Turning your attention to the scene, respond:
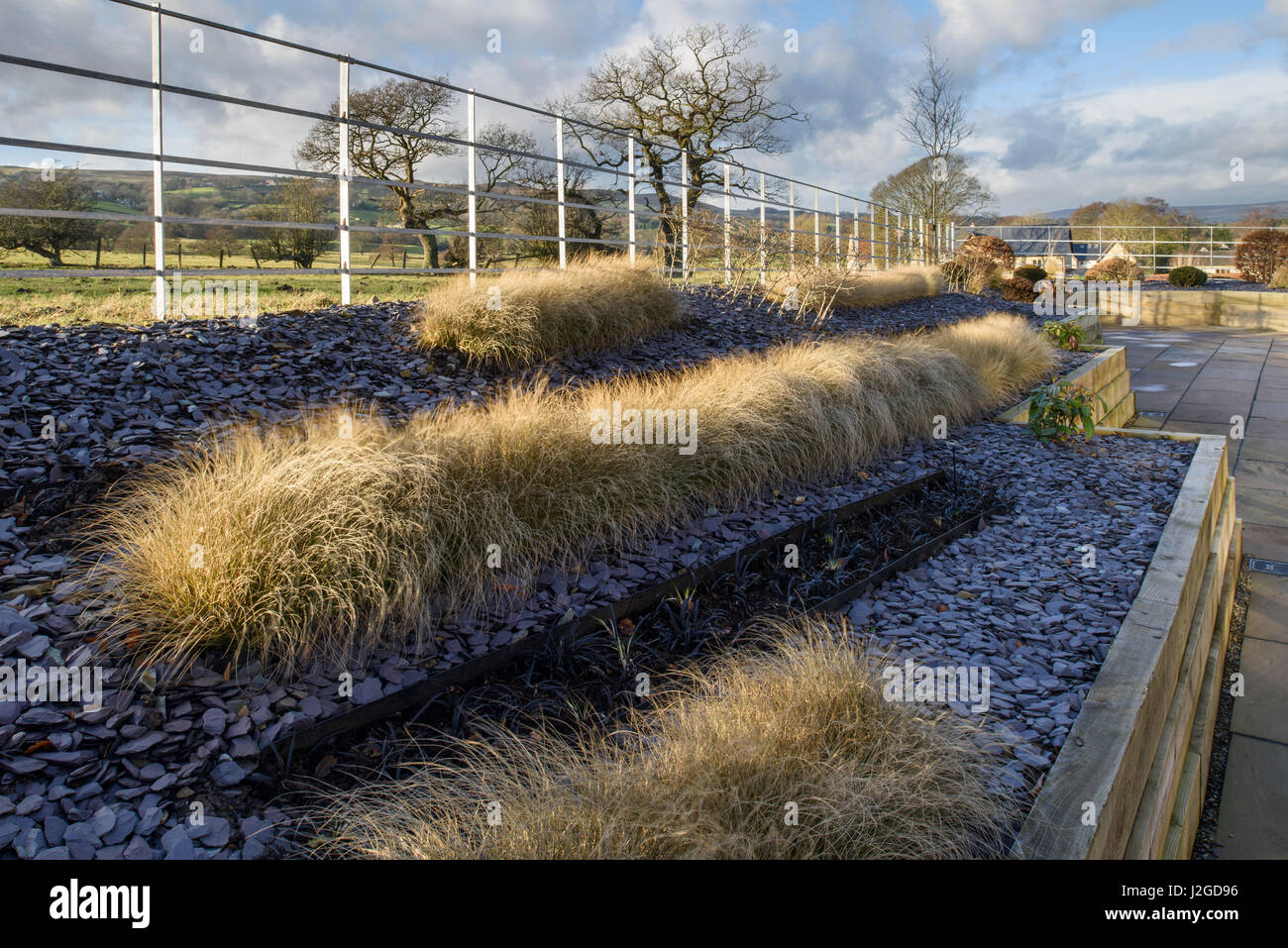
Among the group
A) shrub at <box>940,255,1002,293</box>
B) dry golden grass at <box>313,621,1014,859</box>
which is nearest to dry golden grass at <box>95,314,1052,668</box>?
dry golden grass at <box>313,621,1014,859</box>

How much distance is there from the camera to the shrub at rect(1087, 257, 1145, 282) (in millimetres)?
22453

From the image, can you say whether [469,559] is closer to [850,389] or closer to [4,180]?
[850,389]

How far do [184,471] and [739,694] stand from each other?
209 cm

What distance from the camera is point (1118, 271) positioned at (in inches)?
889

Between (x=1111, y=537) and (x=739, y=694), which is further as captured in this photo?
(x=1111, y=537)

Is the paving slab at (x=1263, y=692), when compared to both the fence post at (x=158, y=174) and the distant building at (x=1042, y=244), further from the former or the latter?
the distant building at (x=1042, y=244)

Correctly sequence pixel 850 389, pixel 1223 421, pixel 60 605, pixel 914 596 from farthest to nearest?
pixel 1223 421
pixel 850 389
pixel 914 596
pixel 60 605

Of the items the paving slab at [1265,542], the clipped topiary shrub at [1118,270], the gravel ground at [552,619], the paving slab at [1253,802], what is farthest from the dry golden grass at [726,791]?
the clipped topiary shrub at [1118,270]

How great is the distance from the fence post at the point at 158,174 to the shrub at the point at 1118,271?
23.7 meters

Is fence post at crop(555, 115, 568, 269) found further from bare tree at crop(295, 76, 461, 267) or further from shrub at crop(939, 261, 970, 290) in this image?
shrub at crop(939, 261, 970, 290)

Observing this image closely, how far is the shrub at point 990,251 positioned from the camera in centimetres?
1694

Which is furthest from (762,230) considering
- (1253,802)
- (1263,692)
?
(1253,802)
